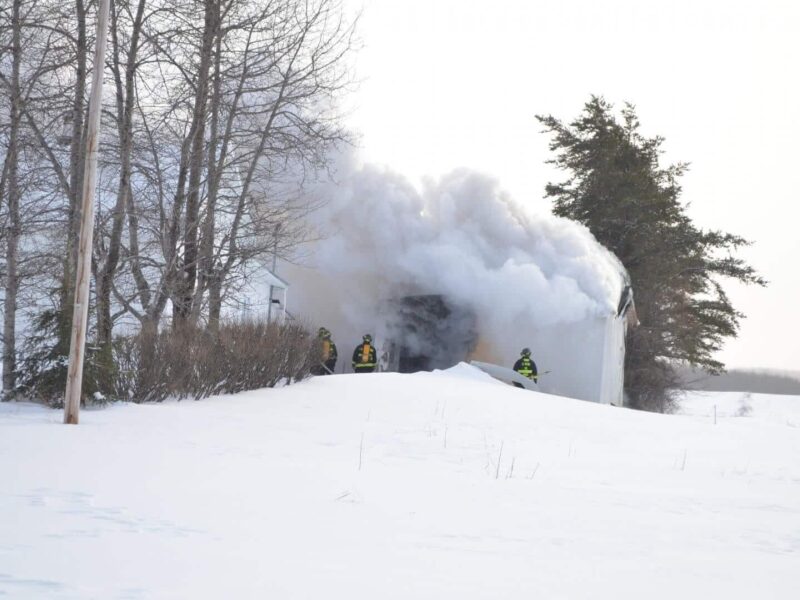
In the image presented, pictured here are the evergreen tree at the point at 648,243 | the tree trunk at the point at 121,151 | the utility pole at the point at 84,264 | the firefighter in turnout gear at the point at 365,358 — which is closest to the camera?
the utility pole at the point at 84,264

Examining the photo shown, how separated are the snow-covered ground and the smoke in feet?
52.0

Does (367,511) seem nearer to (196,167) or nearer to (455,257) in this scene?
(196,167)

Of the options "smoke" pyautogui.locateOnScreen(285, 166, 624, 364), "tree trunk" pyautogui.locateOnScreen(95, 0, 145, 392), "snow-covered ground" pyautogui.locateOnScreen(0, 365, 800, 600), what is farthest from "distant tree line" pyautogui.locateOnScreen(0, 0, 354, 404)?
"smoke" pyautogui.locateOnScreen(285, 166, 624, 364)

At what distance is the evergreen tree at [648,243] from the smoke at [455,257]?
10.2m

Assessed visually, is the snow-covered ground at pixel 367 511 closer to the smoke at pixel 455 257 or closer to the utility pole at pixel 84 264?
the utility pole at pixel 84 264

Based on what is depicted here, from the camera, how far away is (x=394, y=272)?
33.9 metres

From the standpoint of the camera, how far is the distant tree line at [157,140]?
59.9 ft

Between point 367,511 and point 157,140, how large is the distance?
14.2 meters

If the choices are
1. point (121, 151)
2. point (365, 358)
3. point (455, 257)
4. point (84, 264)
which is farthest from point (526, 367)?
point (84, 264)

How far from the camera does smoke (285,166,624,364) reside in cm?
3117

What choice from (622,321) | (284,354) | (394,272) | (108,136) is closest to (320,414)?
(284,354)

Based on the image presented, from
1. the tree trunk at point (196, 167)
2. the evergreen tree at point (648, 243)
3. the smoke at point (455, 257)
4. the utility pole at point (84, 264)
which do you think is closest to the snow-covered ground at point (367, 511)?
the utility pole at point (84, 264)

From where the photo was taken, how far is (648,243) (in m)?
A: 44.6

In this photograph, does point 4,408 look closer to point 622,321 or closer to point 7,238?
point 7,238
